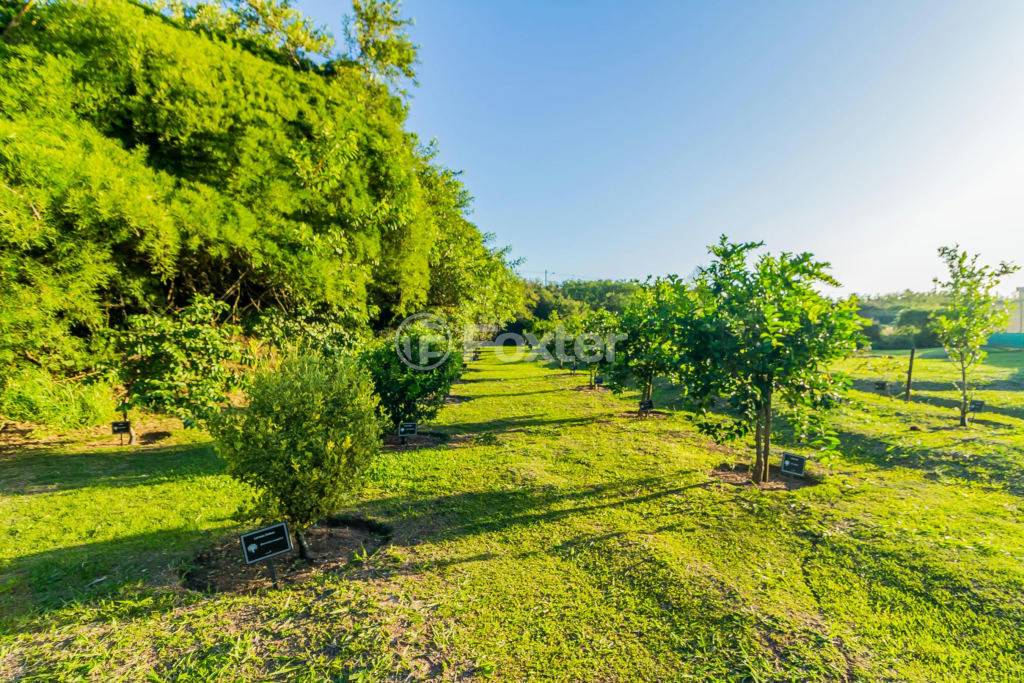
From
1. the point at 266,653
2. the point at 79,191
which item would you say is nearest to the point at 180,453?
the point at 79,191

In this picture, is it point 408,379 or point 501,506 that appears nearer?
point 501,506

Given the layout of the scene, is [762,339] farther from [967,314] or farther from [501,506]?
[967,314]

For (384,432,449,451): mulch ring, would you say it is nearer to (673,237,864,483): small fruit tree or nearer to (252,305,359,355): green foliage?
(252,305,359,355): green foliage

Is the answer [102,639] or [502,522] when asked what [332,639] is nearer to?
[102,639]

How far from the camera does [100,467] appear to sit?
23.0 feet

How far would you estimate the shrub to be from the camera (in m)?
3.82

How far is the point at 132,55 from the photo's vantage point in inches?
290

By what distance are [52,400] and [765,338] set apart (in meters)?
12.4

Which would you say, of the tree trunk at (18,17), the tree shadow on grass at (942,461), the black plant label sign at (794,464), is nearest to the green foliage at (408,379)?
the black plant label sign at (794,464)

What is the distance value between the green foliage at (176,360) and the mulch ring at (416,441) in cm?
353

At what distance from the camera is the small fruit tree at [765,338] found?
17.0ft

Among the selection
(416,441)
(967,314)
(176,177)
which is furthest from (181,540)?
(967,314)

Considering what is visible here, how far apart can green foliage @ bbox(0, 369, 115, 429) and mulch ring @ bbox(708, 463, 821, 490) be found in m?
12.3

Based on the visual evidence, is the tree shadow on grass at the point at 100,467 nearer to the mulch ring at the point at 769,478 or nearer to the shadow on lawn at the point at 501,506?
the shadow on lawn at the point at 501,506
